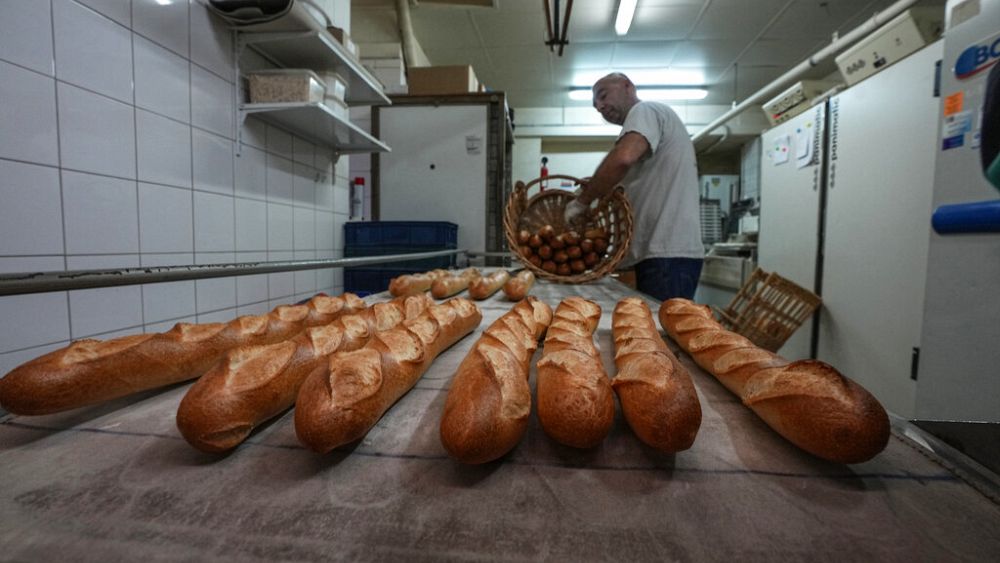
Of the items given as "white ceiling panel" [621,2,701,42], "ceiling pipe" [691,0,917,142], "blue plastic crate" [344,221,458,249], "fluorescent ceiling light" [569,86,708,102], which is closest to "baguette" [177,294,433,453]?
"blue plastic crate" [344,221,458,249]

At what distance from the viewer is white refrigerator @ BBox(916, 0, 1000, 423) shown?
1624 millimetres

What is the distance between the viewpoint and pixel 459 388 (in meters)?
0.61

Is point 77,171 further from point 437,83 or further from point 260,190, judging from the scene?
point 437,83

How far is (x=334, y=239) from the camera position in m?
3.00

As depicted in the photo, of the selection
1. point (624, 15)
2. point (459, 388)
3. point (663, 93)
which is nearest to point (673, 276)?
point (459, 388)

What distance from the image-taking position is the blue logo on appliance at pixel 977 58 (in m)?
1.58

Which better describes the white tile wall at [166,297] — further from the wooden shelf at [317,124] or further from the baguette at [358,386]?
the baguette at [358,386]

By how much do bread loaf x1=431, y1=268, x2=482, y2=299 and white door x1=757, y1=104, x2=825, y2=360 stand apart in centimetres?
279

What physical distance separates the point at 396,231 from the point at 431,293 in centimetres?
135

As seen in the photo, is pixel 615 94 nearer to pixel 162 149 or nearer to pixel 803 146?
pixel 803 146

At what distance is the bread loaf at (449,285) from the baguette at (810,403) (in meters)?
1.13

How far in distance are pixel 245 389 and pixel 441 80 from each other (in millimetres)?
3644

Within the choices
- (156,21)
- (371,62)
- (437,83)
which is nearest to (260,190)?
(156,21)

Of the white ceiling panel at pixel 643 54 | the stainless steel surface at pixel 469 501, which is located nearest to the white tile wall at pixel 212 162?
the stainless steel surface at pixel 469 501
